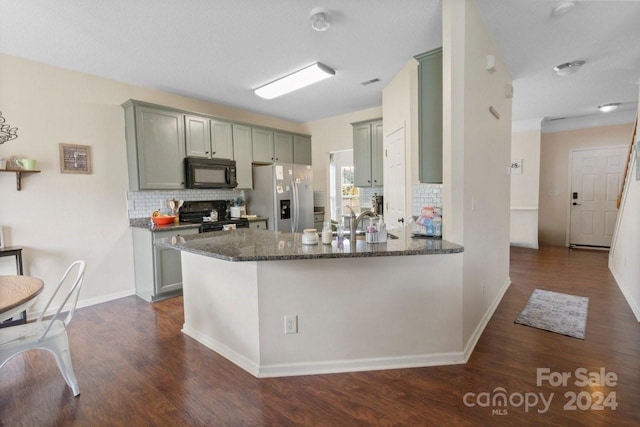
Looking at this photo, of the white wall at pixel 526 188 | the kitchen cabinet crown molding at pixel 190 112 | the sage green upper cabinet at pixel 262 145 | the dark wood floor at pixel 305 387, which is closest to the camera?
the dark wood floor at pixel 305 387

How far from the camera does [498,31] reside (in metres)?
2.64

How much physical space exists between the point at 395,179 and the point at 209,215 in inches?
108

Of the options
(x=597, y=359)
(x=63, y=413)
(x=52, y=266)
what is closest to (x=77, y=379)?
(x=63, y=413)

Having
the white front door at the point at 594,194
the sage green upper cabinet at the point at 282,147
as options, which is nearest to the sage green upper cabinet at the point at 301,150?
the sage green upper cabinet at the point at 282,147

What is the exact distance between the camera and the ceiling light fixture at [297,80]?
10.9ft

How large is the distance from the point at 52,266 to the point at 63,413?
2100 millimetres

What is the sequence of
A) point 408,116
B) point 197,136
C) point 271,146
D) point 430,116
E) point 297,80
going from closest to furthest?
point 430,116, point 408,116, point 297,80, point 197,136, point 271,146

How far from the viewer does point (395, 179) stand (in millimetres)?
3580

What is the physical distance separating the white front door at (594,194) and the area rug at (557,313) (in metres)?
3.69

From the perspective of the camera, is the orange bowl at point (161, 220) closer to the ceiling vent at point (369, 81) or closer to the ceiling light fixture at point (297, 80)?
the ceiling light fixture at point (297, 80)

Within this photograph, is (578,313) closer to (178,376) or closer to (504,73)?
(504,73)

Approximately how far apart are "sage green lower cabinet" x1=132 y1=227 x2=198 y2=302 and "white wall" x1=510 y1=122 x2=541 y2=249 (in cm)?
607

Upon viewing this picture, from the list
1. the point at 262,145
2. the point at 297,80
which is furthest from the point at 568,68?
the point at 262,145

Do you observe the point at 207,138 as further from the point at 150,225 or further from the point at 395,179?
the point at 395,179
